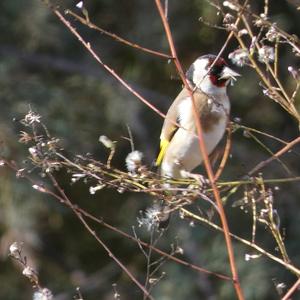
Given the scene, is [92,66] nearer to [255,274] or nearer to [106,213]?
[106,213]

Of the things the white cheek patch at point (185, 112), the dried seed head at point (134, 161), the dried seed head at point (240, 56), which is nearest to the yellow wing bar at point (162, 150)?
the white cheek patch at point (185, 112)

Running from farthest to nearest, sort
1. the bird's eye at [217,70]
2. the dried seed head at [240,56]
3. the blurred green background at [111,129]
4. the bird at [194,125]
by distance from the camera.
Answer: the blurred green background at [111,129] < the bird's eye at [217,70] < the bird at [194,125] < the dried seed head at [240,56]

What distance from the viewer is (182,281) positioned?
5227mm

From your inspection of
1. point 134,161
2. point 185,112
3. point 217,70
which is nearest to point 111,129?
point 217,70

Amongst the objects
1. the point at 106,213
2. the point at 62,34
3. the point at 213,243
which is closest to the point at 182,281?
the point at 213,243

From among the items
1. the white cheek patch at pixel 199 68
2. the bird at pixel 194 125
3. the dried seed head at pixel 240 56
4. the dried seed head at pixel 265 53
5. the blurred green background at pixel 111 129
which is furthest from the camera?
the blurred green background at pixel 111 129

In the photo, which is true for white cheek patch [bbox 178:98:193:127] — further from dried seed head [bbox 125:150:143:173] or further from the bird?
dried seed head [bbox 125:150:143:173]

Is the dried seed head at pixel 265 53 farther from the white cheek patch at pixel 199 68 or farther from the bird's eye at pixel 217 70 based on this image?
the white cheek patch at pixel 199 68

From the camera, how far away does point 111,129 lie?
17.2 feet

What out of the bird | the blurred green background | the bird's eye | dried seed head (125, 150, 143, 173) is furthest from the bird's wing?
the blurred green background

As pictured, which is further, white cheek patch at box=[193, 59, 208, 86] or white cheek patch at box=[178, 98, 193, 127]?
white cheek patch at box=[193, 59, 208, 86]

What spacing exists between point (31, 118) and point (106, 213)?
3697 millimetres

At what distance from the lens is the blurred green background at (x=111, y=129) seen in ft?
16.4

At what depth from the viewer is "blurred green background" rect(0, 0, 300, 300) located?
197 inches
